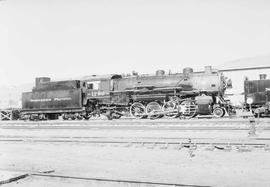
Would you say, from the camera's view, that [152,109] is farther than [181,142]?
Yes

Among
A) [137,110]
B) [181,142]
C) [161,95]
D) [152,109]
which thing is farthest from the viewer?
[137,110]

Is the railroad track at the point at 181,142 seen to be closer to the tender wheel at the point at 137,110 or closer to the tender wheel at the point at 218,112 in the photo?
the tender wheel at the point at 137,110

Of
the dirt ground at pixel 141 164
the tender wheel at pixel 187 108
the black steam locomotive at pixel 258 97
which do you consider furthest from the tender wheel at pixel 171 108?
the dirt ground at pixel 141 164

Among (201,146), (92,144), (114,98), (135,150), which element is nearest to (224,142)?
(201,146)

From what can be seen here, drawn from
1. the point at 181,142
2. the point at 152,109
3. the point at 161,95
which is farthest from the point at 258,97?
the point at 181,142

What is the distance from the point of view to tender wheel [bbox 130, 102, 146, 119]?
2103 centimetres

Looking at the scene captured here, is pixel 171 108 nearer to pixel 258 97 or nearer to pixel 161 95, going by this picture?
pixel 161 95

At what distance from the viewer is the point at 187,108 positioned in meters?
19.8

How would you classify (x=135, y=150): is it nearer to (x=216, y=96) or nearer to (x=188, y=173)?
(x=188, y=173)

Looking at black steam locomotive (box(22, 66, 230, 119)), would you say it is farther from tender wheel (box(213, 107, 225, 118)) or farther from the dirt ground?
the dirt ground

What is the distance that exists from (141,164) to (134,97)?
42.5 feet

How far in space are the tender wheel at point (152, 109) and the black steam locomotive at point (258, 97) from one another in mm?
5349

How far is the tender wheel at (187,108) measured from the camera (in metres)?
19.8

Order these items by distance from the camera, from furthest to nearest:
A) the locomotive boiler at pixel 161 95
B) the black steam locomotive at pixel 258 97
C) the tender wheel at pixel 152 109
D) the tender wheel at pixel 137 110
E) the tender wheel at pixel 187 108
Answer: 1. the tender wheel at pixel 137 110
2. the tender wheel at pixel 152 109
3. the black steam locomotive at pixel 258 97
4. the locomotive boiler at pixel 161 95
5. the tender wheel at pixel 187 108
